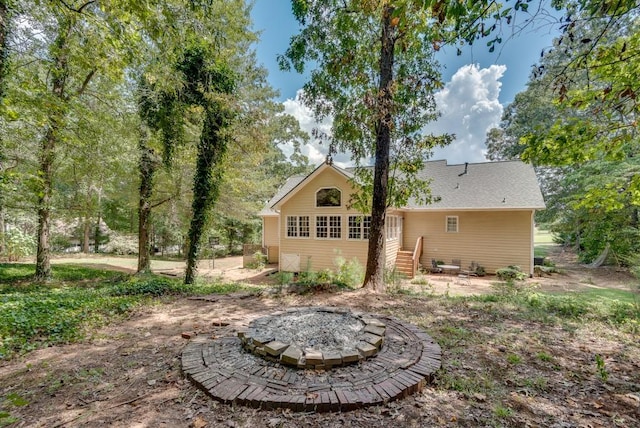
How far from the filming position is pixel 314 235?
1280cm

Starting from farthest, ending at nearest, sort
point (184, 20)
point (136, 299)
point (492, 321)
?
point (136, 299) < point (184, 20) < point (492, 321)

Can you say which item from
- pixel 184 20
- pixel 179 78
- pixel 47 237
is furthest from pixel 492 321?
pixel 47 237

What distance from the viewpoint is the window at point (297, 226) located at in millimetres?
13023

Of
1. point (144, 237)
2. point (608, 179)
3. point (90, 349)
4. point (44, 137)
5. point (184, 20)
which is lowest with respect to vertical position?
point (90, 349)

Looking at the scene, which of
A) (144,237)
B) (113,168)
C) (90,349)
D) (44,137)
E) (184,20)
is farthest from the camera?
(144,237)

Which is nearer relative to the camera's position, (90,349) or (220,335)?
(90,349)

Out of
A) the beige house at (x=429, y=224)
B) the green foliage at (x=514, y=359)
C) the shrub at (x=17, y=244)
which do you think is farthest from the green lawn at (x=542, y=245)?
the shrub at (x=17, y=244)

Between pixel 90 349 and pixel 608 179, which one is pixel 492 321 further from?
pixel 608 179

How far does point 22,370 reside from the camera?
3047 mm

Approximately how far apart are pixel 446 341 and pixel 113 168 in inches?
474

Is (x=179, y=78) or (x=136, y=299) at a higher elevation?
(x=179, y=78)

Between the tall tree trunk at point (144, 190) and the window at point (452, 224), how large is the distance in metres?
12.9

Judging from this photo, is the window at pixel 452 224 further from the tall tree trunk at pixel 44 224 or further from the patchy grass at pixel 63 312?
the tall tree trunk at pixel 44 224

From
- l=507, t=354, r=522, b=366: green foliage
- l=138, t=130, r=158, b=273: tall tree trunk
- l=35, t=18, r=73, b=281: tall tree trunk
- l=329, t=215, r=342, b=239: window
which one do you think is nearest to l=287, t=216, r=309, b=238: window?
l=329, t=215, r=342, b=239: window
